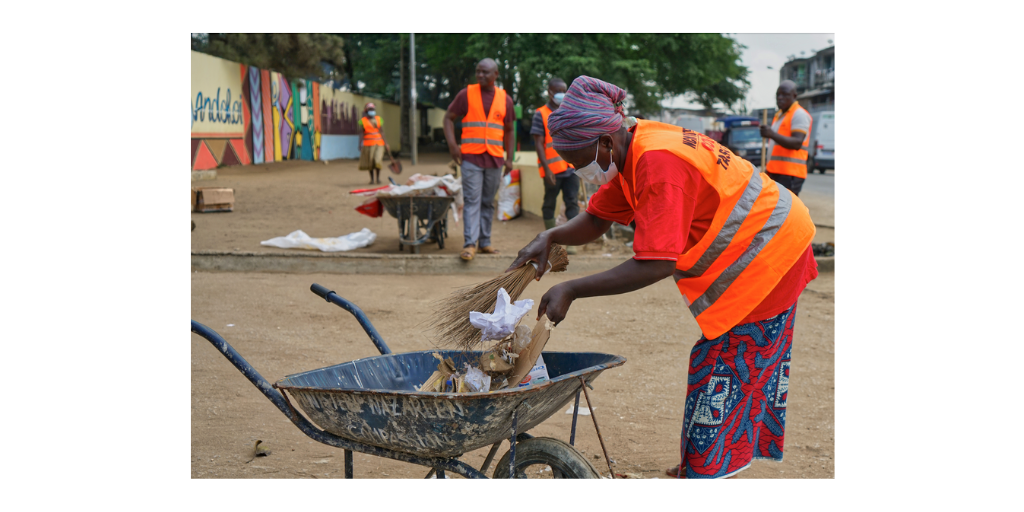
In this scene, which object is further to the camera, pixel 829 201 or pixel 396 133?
pixel 396 133

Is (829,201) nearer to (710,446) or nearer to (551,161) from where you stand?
(551,161)

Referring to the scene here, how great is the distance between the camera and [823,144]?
24.0m

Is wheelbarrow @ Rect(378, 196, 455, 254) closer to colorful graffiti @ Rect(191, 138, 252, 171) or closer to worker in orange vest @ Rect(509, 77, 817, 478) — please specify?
worker in orange vest @ Rect(509, 77, 817, 478)

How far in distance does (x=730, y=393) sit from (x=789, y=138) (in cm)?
530

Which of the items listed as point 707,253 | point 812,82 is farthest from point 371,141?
point 812,82

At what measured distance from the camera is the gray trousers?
273 inches

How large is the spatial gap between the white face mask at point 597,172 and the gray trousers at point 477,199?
15.3ft

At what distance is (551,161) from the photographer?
7848 millimetres

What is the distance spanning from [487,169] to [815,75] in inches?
1066

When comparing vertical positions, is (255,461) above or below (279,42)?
below

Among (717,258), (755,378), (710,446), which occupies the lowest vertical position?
(710,446)

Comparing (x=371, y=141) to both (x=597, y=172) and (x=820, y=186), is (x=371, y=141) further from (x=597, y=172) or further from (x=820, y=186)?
(x=597, y=172)

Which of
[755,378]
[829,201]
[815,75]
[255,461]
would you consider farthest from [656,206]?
[815,75]

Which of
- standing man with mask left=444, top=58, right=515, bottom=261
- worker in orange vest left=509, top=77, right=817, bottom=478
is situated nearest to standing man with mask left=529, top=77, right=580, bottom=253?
standing man with mask left=444, top=58, right=515, bottom=261
